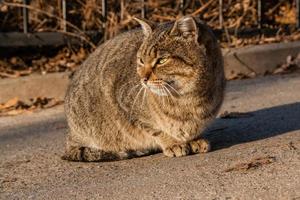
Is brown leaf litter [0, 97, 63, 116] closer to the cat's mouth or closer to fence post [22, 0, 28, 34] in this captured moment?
fence post [22, 0, 28, 34]

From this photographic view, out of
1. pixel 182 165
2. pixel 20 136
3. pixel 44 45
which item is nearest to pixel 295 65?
pixel 44 45

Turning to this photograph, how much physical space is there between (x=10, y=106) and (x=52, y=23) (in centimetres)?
149

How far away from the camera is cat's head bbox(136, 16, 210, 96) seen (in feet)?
13.2

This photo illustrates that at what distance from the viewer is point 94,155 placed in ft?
14.6

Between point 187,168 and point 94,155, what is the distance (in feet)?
2.58

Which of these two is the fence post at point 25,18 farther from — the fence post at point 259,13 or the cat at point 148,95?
the fence post at point 259,13

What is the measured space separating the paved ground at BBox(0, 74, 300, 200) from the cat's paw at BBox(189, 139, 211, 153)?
0.19 ft

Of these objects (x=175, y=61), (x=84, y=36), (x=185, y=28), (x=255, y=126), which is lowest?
(x=84, y=36)

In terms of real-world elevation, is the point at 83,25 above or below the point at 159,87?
below

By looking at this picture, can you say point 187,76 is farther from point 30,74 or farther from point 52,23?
point 52,23

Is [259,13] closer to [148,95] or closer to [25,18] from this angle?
[25,18]

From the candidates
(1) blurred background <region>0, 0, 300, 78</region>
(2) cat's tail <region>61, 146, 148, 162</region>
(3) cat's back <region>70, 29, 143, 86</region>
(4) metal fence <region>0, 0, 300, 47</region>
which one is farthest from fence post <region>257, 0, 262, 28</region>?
(2) cat's tail <region>61, 146, 148, 162</region>

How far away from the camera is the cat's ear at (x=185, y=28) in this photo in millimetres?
4012

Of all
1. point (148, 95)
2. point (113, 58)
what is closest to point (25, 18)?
point (113, 58)
